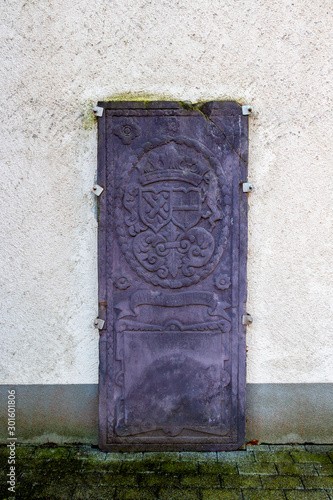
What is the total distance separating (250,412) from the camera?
8.72 ft

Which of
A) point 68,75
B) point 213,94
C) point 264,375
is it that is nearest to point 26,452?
point 264,375

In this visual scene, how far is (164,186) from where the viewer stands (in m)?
2.53

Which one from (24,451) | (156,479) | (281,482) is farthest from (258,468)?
(24,451)

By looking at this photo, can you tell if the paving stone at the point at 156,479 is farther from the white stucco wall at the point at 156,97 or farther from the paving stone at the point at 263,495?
the white stucco wall at the point at 156,97

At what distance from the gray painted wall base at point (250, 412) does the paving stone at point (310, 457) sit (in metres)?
0.10

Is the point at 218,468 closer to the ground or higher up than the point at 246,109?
closer to the ground

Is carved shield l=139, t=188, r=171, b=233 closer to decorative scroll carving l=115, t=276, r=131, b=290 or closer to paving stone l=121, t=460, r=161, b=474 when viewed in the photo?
decorative scroll carving l=115, t=276, r=131, b=290

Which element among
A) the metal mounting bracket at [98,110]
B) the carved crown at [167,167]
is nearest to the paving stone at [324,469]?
the carved crown at [167,167]

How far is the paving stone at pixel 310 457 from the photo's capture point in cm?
252

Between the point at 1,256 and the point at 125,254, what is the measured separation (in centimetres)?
88

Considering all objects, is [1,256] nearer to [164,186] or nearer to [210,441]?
[164,186]

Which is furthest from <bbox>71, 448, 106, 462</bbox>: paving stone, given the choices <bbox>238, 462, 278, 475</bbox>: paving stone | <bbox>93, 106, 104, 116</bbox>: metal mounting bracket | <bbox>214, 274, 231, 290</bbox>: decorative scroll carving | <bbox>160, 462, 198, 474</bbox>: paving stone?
<bbox>93, 106, 104, 116</bbox>: metal mounting bracket

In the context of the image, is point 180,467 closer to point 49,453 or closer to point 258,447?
point 258,447

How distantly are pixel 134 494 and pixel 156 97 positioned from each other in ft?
8.21
